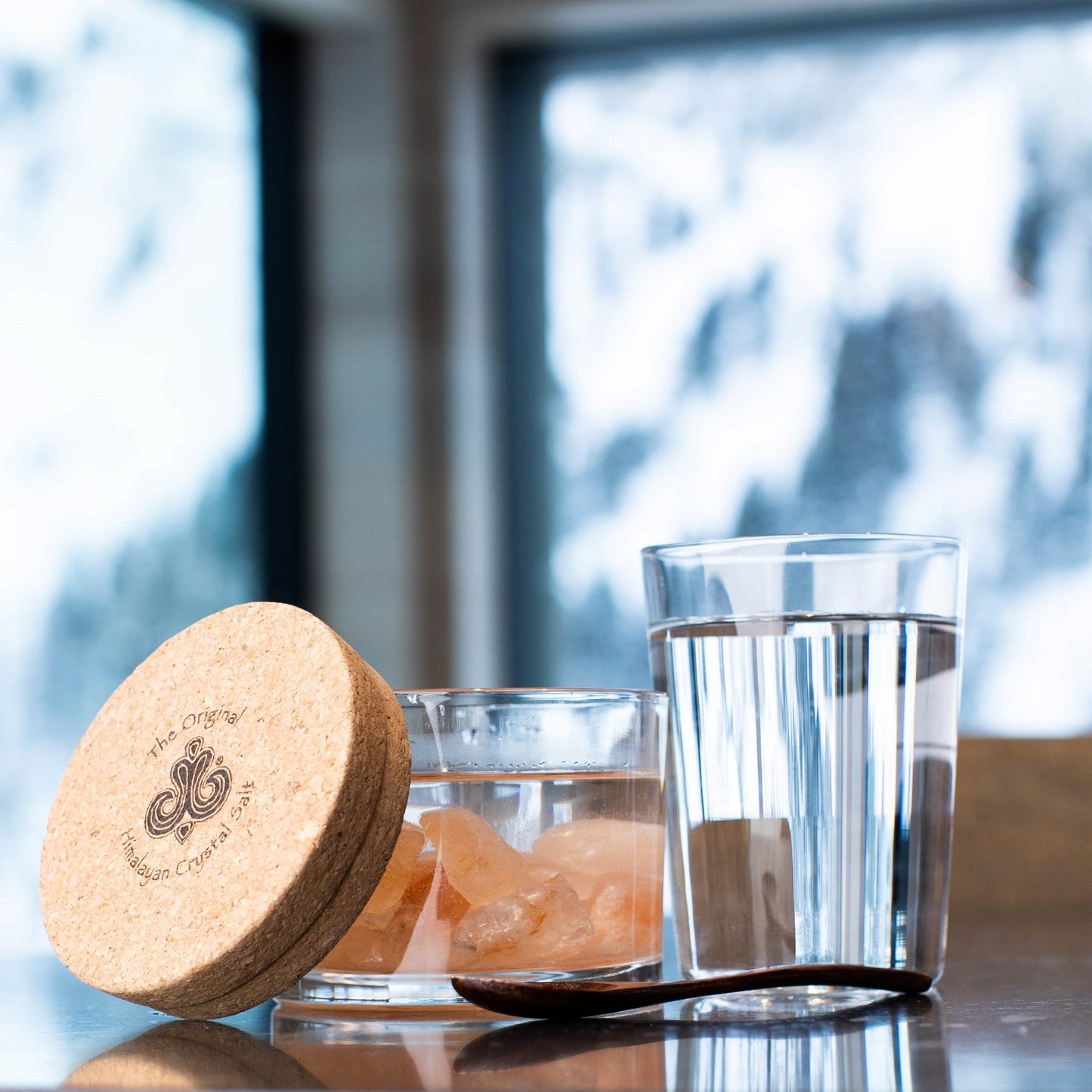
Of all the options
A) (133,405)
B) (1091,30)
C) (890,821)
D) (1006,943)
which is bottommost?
(1006,943)

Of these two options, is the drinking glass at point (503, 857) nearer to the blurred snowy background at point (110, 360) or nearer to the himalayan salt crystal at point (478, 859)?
the himalayan salt crystal at point (478, 859)

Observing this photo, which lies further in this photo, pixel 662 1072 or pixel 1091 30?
pixel 1091 30

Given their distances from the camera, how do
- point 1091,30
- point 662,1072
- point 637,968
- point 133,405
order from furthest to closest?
point 1091,30 < point 133,405 < point 637,968 < point 662,1072

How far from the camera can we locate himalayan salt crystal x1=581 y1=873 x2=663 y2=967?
1.42 feet

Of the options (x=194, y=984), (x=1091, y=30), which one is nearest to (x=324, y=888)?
(x=194, y=984)

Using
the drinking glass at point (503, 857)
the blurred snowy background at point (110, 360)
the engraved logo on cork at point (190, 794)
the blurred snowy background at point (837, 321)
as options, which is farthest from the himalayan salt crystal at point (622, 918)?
the blurred snowy background at point (837, 321)

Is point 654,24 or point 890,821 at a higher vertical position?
point 654,24

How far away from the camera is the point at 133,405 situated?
6.70ft

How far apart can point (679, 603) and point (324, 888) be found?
6.0 inches

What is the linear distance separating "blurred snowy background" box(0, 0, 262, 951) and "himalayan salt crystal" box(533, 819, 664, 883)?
1449mm

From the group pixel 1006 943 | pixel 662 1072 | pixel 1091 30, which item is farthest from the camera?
pixel 1091 30

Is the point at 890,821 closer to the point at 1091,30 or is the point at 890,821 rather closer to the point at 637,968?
the point at 637,968

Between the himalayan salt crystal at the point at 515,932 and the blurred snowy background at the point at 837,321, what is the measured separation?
1943 millimetres

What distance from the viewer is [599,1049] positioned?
14.5 inches
